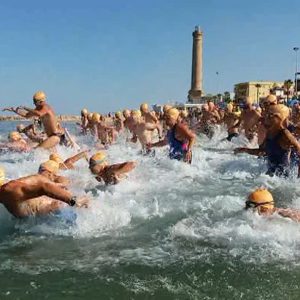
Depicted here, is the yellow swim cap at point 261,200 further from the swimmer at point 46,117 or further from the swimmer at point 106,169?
the swimmer at point 46,117

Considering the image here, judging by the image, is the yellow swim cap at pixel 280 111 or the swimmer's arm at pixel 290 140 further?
the yellow swim cap at pixel 280 111

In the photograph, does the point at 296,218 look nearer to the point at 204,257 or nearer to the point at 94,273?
the point at 204,257

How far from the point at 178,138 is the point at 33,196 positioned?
5432 mm

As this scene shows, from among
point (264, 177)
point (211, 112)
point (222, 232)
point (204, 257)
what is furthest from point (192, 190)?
point (211, 112)

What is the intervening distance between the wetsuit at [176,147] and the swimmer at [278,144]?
2.39 metres

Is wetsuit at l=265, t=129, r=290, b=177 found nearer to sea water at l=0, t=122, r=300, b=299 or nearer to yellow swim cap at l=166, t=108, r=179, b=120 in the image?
sea water at l=0, t=122, r=300, b=299

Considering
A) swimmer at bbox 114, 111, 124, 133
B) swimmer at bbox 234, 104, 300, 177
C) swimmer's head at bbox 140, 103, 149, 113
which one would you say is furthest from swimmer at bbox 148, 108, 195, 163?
swimmer at bbox 114, 111, 124, 133

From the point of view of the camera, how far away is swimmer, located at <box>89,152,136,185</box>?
840cm

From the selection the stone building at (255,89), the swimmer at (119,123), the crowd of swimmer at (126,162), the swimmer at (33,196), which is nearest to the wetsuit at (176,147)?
the crowd of swimmer at (126,162)

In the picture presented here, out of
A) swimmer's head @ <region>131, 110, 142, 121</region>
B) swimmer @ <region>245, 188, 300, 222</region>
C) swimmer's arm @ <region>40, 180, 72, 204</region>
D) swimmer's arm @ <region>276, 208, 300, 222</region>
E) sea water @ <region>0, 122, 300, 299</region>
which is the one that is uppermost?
swimmer's head @ <region>131, 110, 142, 121</region>

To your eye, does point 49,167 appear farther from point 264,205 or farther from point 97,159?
point 264,205

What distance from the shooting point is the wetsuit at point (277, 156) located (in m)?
8.98

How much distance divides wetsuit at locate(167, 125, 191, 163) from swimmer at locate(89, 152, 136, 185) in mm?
2858

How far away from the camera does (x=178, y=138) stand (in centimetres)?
1125
